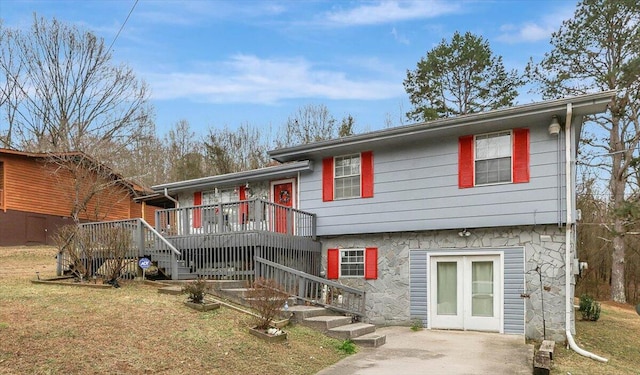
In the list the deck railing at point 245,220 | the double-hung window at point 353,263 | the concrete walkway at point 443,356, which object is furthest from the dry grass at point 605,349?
the deck railing at point 245,220

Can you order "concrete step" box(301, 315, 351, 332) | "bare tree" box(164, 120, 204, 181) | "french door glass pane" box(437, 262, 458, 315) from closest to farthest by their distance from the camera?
"concrete step" box(301, 315, 351, 332) → "french door glass pane" box(437, 262, 458, 315) → "bare tree" box(164, 120, 204, 181)

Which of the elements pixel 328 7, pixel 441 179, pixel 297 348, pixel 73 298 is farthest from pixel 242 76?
pixel 297 348

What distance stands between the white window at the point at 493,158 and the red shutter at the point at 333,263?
395 centimetres

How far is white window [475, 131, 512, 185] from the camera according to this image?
32.3 ft

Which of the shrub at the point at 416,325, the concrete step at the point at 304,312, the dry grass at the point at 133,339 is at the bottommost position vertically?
the shrub at the point at 416,325

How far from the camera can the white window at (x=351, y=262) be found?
38.1 feet

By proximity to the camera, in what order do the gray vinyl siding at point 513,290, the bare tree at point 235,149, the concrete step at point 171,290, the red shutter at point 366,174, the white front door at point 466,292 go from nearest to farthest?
the concrete step at point 171,290 → the gray vinyl siding at point 513,290 → the white front door at point 466,292 → the red shutter at point 366,174 → the bare tree at point 235,149

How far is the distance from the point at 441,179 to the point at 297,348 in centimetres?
515

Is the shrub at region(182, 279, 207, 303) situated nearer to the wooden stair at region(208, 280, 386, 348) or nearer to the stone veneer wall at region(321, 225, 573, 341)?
the wooden stair at region(208, 280, 386, 348)

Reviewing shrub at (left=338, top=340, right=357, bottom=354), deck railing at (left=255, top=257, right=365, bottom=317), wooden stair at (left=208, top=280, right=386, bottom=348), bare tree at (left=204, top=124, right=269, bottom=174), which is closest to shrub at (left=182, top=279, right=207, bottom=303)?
wooden stair at (left=208, top=280, right=386, bottom=348)

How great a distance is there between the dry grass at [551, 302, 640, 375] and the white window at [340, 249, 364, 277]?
181 inches

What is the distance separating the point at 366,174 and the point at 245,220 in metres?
3.20

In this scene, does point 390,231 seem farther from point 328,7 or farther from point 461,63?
point 461,63

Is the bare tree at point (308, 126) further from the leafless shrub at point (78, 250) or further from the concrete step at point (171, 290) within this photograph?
the concrete step at point (171, 290)
